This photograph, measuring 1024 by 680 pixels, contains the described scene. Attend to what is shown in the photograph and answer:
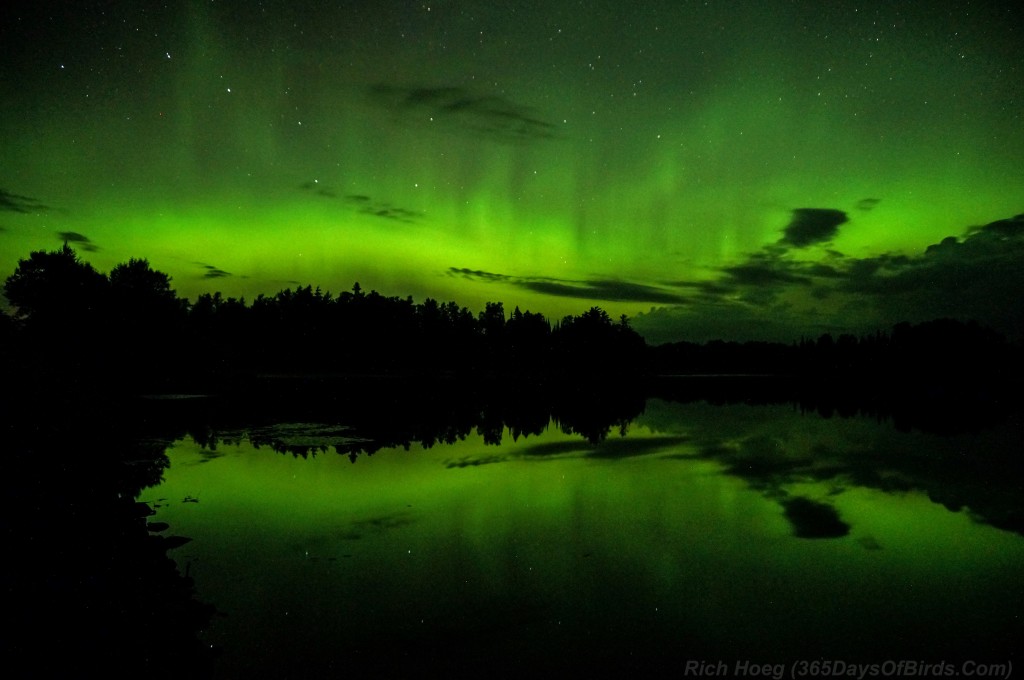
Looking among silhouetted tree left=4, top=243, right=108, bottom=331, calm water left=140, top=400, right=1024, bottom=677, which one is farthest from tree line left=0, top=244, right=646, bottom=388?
calm water left=140, top=400, right=1024, bottom=677

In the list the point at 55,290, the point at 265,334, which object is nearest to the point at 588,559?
the point at 55,290

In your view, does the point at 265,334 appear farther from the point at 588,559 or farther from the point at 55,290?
the point at 588,559

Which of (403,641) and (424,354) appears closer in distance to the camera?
(403,641)

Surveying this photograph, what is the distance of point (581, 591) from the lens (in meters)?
11.4

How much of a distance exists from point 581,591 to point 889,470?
1886 cm

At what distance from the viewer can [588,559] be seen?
43.5ft

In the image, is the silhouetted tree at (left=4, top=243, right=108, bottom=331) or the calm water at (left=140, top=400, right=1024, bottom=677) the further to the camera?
the silhouetted tree at (left=4, top=243, right=108, bottom=331)

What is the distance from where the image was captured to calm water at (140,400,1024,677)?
9430mm

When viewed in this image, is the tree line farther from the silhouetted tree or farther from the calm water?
the calm water

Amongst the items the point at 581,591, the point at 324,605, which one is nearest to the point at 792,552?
the point at 581,591

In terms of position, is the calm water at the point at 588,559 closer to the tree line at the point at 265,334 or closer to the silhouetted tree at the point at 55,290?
the tree line at the point at 265,334

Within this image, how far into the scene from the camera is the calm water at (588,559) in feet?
30.9

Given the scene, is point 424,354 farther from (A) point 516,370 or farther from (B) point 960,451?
(B) point 960,451

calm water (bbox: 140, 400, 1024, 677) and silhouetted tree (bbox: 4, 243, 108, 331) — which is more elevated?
silhouetted tree (bbox: 4, 243, 108, 331)
